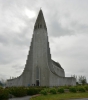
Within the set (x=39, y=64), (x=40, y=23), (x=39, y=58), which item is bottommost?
(x=39, y=64)

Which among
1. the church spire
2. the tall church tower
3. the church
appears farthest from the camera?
the church spire

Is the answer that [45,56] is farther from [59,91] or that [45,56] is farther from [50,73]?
[59,91]

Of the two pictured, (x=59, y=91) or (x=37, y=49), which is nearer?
(x=59, y=91)

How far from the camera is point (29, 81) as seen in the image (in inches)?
2213

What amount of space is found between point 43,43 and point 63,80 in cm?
1470

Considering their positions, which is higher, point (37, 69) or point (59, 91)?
point (37, 69)

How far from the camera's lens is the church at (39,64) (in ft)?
174

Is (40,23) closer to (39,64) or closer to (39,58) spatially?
(39,58)

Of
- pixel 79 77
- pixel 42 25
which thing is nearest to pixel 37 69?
pixel 42 25

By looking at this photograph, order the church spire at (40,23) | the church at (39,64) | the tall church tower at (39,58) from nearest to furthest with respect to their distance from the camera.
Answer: the church at (39,64) < the tall church tower at (39,58) < the church spire at (40,23)

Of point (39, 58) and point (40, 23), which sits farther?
point (40, 23)

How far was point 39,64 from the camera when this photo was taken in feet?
181

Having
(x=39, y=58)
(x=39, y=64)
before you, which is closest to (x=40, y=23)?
(x=39, y=58)

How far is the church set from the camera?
52969mm
